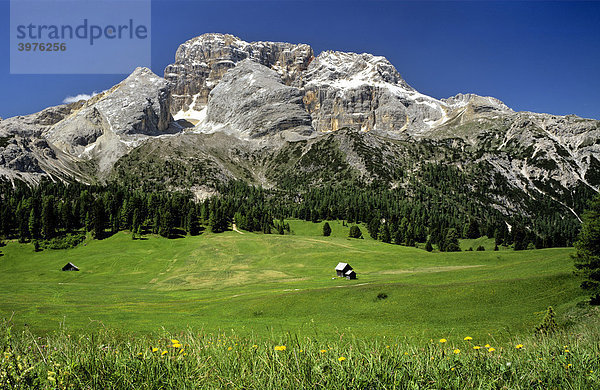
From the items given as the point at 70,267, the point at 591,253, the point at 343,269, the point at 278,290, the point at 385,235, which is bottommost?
the point at 70,267

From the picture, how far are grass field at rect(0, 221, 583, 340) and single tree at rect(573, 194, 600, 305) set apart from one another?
129 inches

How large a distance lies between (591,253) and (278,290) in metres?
44.1

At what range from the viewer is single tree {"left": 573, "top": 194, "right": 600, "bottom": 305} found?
3438 cm

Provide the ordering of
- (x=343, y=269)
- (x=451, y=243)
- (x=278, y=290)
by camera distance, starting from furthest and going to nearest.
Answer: (x=451, y=243), (x=343, y=269), (x=278, y=290)

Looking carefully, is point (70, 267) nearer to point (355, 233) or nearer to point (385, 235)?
point (355, 233)

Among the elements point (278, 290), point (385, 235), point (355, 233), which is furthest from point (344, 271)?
point (355, 233)

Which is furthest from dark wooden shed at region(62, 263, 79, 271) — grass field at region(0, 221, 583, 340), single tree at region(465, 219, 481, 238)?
single tree at region(465, 219, 481, 238)

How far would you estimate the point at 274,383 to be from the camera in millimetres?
4660

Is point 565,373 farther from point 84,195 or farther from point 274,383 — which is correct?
point 84,195

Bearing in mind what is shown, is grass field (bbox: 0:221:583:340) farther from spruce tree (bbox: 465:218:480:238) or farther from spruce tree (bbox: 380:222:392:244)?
spruce tree (bbox: 465:218:480:238)

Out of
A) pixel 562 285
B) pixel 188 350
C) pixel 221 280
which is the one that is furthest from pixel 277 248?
pixel 188 350

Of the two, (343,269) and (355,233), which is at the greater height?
(355,233)

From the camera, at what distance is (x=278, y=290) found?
61.4 meters

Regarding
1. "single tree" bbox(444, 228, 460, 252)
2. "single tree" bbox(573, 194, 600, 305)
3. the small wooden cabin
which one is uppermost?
"single tree" bbox(573, 194, 600, 305)
